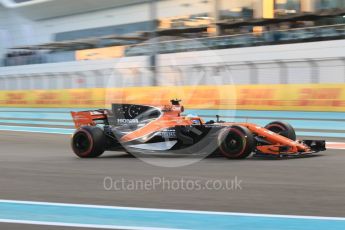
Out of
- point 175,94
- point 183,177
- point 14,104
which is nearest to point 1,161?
point 183,177

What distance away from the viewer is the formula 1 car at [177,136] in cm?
952

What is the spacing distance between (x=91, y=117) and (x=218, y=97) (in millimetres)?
8250

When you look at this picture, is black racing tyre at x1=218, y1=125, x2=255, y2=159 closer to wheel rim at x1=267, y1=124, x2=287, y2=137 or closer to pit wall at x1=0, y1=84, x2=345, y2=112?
wheel rim at x1=267, y1=124, x2=287, y2=137

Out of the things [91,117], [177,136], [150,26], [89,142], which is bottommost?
[89,142]

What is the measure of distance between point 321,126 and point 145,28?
97.5 ft

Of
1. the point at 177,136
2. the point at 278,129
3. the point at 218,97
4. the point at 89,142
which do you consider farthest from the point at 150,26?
the point at 177,136

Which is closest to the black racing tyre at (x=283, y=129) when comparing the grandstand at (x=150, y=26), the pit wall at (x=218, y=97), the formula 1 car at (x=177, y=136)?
the formula 1 car at (x=177, y=136)

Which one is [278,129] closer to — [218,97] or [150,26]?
[218,97]

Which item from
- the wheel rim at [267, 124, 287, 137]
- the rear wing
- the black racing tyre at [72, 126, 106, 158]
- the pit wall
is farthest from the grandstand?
the wheel rim at [267, 124, 287, 137]

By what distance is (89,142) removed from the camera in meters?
10.5

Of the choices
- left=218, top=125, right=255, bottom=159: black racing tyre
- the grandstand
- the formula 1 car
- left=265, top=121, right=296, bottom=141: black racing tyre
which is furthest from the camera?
the grandstand

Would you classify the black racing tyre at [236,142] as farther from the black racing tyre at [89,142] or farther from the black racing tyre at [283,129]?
the black racing tyre at [89,142]

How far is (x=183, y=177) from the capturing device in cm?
782

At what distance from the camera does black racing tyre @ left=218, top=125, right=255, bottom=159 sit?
925 cm
